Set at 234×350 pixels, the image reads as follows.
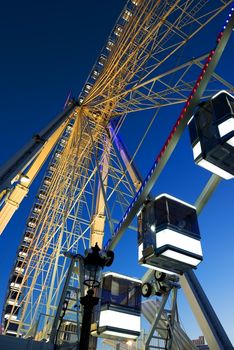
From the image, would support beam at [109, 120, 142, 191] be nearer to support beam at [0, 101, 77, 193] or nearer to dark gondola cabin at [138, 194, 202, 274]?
support beam at [0, 101, 77, 193]

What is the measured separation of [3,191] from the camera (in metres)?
7.10

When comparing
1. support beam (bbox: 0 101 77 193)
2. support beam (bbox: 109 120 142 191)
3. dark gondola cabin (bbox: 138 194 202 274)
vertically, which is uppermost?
support beam (bbox: 109 120 142 191)

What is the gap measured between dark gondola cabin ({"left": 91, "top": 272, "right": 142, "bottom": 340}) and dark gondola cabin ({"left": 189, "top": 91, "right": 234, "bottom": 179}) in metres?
3.59

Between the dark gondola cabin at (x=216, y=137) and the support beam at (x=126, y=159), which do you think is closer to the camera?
the dark gondola cabin at (x=216, y=137)

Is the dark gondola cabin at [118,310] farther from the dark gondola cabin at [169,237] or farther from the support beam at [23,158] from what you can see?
the support beam at [23,158]

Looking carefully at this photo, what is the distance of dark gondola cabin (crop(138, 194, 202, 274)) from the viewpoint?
5121 mm

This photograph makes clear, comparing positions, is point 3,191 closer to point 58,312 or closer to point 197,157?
point 58,312

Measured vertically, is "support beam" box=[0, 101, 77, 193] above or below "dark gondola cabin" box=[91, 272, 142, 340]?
above

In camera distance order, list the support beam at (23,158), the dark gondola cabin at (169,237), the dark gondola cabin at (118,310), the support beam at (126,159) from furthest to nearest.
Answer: the support beam at (126,159), the support beam at (23,158), the dark gondola cabin at (118,310), the dark gondola cabin at (169,237)

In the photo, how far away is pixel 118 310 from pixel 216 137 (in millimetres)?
4204

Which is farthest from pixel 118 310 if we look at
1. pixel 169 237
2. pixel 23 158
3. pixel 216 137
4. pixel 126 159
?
pixel 126 159

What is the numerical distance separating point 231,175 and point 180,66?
531 centimetres

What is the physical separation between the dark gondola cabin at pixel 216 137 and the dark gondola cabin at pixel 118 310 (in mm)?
3592

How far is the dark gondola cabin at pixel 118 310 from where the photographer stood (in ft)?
21.0
